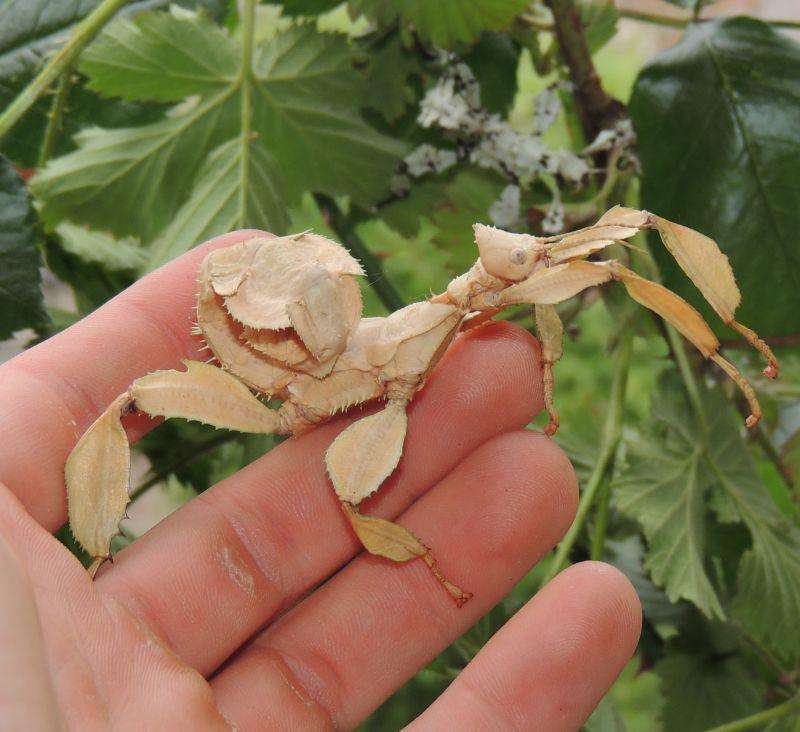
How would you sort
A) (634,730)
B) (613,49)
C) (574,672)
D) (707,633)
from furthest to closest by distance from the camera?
1. (613,49)
2. (634,730)
3. (707,633)
4. (574,672)

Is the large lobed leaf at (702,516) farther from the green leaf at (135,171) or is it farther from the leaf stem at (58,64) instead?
Result: the leaf stem at (58,64)

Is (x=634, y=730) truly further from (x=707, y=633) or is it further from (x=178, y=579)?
(x=178, y=579)

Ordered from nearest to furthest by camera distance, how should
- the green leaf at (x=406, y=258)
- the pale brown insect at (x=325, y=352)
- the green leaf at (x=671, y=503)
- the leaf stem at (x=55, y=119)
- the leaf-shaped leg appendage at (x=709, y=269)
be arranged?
the leaf-shaped leg appendage at (x=709, y=269)
the pale brown insect at (x=325, y=352)
the green leaf at (x=671, y=503)
the leaf stem at (x=55, y=119)
the green leaf at (x=406, y=258)

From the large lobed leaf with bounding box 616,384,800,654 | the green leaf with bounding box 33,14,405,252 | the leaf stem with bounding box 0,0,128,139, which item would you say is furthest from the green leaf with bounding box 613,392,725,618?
the leaf stem with bounding box 0,0,128,139

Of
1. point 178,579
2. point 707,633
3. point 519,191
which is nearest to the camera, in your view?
point 178,579

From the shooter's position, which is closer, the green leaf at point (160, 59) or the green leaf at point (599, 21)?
the green leaf at point (160, 59)

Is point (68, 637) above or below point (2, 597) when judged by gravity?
below

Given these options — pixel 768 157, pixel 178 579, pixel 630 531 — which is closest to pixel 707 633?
pixel 630 531

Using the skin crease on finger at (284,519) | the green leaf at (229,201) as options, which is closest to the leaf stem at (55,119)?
the green leaf at (229,201)
